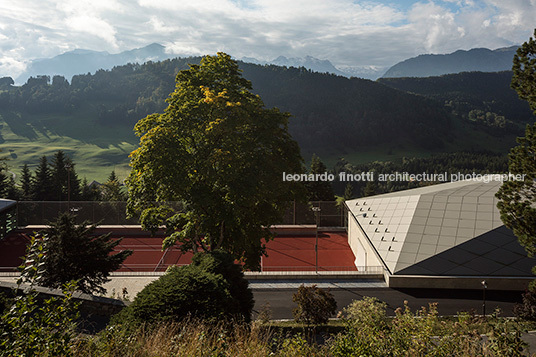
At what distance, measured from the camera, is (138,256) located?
3138 cm

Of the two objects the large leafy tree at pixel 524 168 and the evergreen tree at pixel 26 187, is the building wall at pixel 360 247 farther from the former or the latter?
the evergreen tree at pixel 26 187

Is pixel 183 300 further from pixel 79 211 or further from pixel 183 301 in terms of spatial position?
pixel 79 211

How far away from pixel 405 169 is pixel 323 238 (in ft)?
416

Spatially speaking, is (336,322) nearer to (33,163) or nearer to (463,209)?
(463,209)

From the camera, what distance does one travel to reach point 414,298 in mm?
20172

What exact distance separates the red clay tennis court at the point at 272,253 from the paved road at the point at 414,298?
581 cm

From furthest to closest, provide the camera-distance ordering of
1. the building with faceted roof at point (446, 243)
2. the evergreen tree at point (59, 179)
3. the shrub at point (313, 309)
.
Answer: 1. the evergreen tree at point (59, 179)
2. the building with faceted roof at point (446, 243)
3. the shrub at point (313, 309)

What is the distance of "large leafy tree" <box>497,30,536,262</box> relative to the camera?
57.2 ft

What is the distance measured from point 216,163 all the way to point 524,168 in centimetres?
1451

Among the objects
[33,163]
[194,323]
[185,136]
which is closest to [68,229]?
[185,136]

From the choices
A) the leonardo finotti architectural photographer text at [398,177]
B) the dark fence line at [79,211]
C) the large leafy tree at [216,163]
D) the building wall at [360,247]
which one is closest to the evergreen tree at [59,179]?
the dark fence line at [79,211]

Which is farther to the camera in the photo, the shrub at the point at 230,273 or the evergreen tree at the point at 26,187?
the evergreen tree at the point at 26,187

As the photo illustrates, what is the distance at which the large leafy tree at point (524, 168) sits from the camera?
17.4 meters

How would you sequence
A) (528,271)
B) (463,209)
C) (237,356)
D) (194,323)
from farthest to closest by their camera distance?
(463,209) < (528,271) < (194,323) < (237,356)
